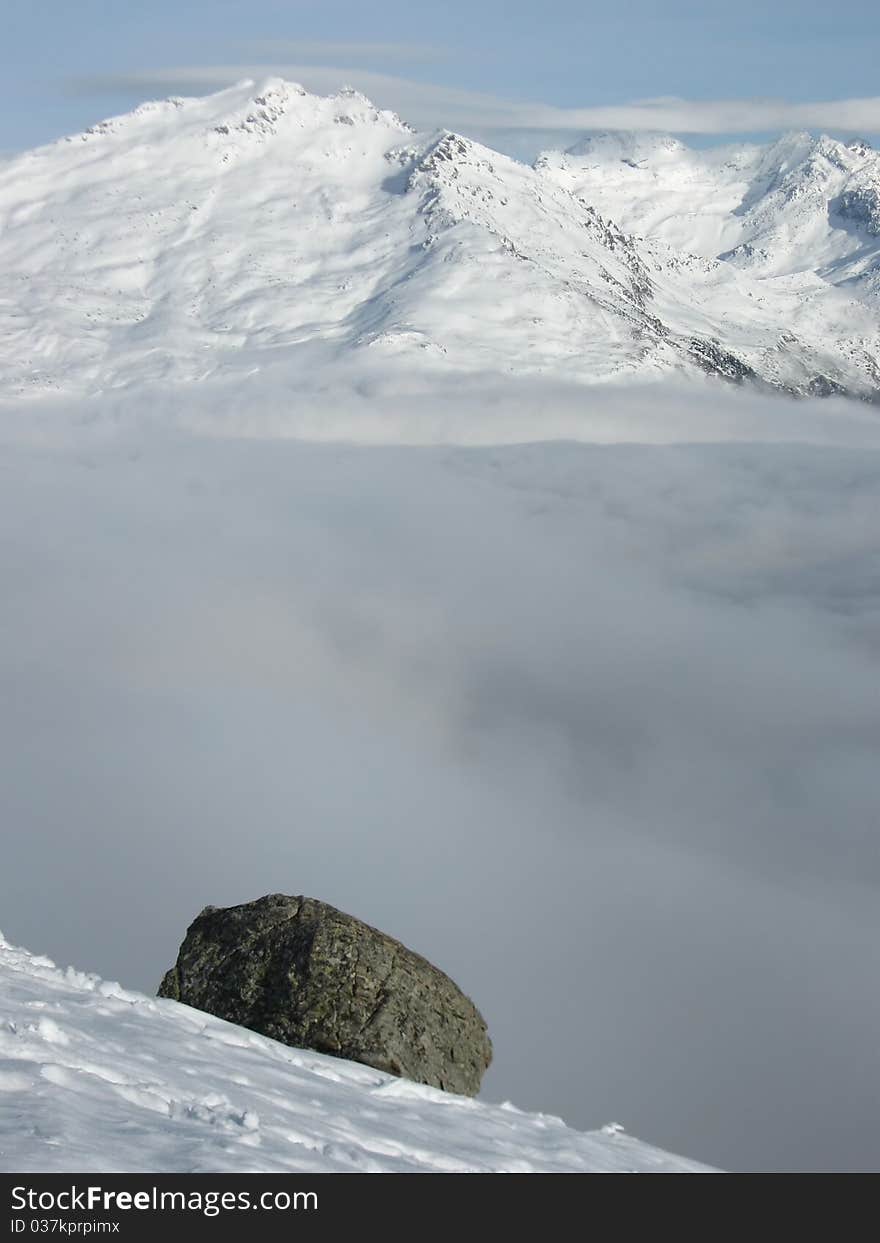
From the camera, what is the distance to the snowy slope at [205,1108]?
12047 mm

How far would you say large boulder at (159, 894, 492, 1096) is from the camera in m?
20.7

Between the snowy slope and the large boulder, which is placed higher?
the large boulder

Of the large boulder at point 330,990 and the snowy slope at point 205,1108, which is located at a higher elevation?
the large boulder at point 330,990

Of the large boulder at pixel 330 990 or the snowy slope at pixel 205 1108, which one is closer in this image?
the snowy slope at pixel 205 1108

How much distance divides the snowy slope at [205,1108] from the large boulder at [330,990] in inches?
73.7

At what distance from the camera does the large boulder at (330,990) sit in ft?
68.0

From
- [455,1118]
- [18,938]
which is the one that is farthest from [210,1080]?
Result: [18,938]

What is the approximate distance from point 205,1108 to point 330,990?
7.83 metres

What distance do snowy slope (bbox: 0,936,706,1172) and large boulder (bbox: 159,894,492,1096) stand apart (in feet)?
6.14

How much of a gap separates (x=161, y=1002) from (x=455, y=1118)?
4411mm

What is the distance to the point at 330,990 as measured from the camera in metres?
21.1
